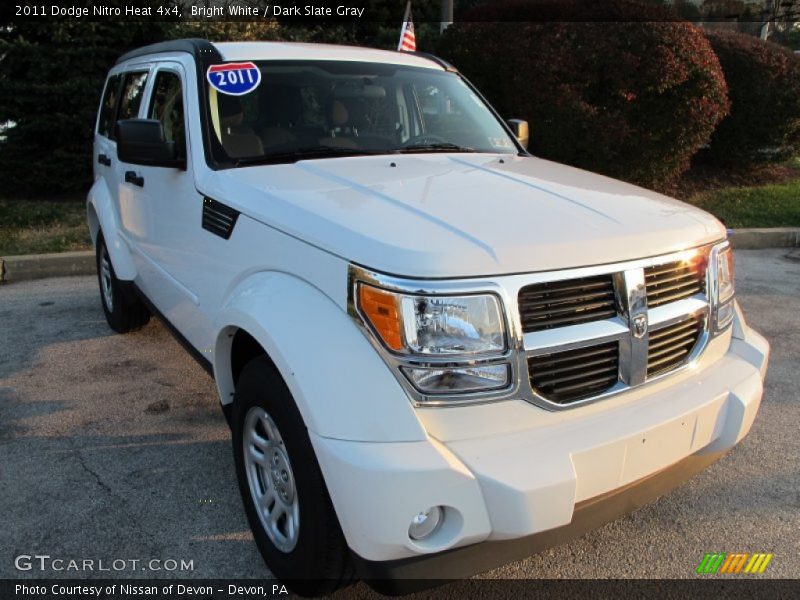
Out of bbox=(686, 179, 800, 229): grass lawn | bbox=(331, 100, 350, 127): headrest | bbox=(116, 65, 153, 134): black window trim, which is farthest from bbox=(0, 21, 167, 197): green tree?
bbox=(686, 179, 800, 229): grass lawn

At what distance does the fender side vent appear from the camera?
2656 mm

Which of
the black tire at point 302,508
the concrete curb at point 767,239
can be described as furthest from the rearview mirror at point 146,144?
the concrete curb at point 767,239

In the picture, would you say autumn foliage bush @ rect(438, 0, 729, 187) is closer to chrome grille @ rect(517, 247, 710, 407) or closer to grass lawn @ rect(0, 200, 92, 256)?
grass lawn @ rect(0, 200, 92, 256)

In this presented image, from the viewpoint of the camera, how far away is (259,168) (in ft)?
9.41

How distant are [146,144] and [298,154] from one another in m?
0.67

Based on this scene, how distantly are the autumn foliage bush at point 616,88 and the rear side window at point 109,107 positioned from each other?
5.79m

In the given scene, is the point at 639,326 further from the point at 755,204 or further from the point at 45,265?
the point at 755,204

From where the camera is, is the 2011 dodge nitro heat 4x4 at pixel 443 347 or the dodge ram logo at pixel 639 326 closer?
the 2011 dodge nitro heat 4x4 at pixel 443 347

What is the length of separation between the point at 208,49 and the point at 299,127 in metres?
0.69

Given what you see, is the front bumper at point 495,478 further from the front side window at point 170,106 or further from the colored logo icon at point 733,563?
the front side window at point 170,106

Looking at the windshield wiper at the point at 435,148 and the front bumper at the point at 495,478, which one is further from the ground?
the windshield wiper at the point at 435,148

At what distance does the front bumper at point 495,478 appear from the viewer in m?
1.80

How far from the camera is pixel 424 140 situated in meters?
3.49

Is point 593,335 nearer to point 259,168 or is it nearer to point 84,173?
point 259,168
